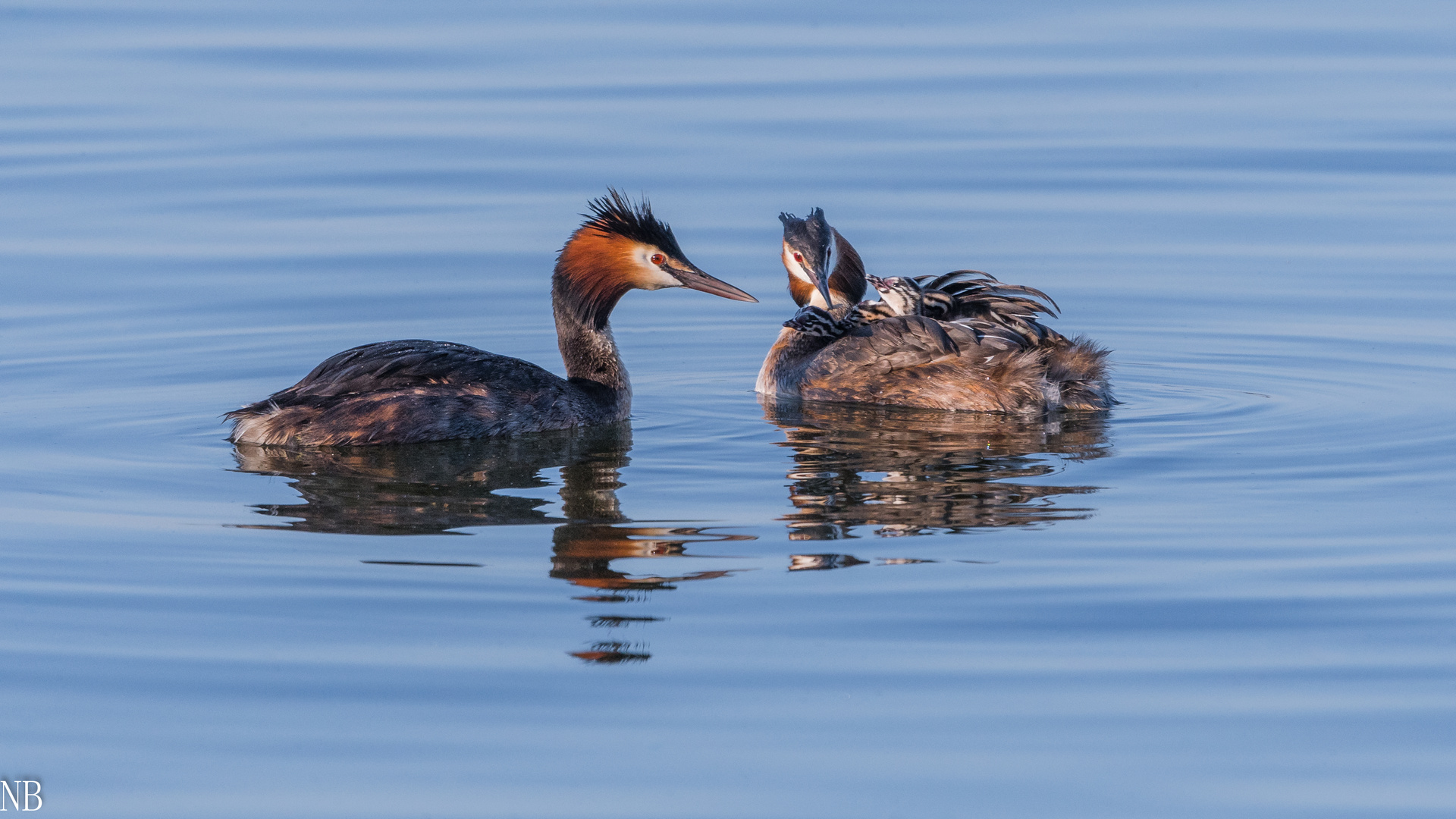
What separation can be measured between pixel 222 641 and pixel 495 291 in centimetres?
691

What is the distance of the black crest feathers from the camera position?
1048 cm

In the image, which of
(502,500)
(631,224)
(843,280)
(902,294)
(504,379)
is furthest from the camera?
(843,280)

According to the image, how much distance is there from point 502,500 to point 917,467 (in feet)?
6.16

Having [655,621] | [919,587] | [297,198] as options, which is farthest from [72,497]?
[297,198]

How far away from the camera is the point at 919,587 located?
281 inches

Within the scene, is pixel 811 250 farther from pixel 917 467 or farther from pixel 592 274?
pixel 917 467

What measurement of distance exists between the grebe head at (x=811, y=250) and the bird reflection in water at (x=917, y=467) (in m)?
0.91

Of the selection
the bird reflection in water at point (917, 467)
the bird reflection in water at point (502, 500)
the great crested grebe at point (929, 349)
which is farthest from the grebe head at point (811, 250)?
the bird reflection in water at point (502, 500)

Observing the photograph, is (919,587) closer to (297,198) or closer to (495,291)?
(495,291)

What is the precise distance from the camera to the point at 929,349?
10562 mm

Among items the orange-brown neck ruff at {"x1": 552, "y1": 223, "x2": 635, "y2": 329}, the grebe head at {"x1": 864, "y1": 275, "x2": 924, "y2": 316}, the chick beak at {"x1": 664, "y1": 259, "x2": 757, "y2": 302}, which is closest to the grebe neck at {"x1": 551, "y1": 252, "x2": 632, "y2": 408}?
the orange-brown neck ruff at {"x1": 552, "y1": 223, "x2": 635, "y2": 329}

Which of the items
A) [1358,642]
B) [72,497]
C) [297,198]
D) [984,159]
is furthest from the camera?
[984,159]

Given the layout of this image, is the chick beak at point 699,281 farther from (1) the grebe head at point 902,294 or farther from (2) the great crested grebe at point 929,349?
(1) the grebe head at point 902,294

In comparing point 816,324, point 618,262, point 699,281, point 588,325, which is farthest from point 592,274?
point 816,324
